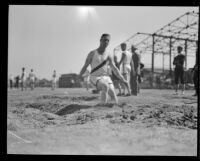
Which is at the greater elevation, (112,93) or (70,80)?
(70,80)

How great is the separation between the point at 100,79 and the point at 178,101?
6.36 feet

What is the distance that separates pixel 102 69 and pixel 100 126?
4.34 feet

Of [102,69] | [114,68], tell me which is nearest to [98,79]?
[102,69]

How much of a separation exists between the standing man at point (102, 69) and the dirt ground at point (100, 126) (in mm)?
265

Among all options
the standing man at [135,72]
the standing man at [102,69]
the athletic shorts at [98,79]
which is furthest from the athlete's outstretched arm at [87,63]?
the standing man at [135,72]

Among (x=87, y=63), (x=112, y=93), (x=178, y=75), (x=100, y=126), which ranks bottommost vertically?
(x=100, y=126)

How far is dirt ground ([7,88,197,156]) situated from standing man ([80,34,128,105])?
0.27 m

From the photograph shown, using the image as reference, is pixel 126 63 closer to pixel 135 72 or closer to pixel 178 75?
pixel 135 72

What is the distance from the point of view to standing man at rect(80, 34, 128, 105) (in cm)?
633

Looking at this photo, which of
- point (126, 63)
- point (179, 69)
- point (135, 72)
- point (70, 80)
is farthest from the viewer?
point (70, 80)

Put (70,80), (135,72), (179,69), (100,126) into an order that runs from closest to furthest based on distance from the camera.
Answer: (100,126), (135,72), (179,69), (70,80)

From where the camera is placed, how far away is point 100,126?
237 inches

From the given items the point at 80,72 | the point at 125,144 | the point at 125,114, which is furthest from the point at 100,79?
the point at 125,144

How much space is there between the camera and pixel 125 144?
581cm
